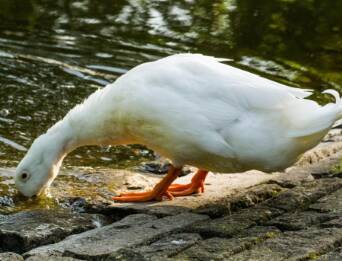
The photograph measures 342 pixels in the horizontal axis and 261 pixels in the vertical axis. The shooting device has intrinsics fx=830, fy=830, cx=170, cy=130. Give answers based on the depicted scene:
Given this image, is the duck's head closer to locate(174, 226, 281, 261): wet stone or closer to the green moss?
locate(174, 226, 281, 261): wet stone

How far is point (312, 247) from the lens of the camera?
3943mm

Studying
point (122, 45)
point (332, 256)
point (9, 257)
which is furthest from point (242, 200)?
point (122, 45)

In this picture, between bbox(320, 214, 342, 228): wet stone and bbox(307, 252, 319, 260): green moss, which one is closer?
bbox(307, 252, 319, 260): green moss

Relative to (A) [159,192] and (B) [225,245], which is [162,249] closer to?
(B) [225,245]

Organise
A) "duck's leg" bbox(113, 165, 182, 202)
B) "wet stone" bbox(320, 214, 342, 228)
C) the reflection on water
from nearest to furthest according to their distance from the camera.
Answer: "wet stone" bbox(320, 214, 342, 228), "duck's leg" bbox(113, 165, 182, 202), the reflection on water

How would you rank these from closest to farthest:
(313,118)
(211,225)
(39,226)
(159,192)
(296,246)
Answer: (296,246)
(211,225)
(39,226)
(313,118)
(159,192)

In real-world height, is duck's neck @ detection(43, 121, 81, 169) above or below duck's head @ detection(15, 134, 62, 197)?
above

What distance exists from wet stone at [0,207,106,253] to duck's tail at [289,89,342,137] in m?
1.31

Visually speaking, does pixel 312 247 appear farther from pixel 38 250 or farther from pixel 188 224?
pixel 38 250

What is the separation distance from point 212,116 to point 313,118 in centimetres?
59

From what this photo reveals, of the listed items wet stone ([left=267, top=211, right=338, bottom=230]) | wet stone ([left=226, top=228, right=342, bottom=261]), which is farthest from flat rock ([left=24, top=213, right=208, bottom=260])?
wet stone ([left=226, top=228, right=342, bottom=261])

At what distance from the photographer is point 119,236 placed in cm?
432

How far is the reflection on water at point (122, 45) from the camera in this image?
295 inches

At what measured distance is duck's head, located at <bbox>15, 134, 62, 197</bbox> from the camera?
5.55 meters
